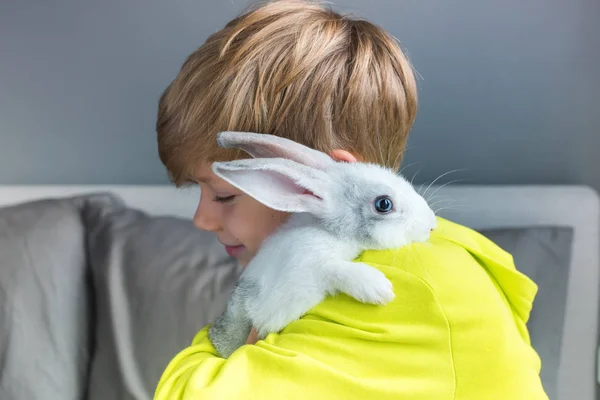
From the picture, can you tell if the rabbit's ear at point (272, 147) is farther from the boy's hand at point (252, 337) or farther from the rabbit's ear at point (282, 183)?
the boy's hand at point (252, 337)

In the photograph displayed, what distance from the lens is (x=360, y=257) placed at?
75 centimetres

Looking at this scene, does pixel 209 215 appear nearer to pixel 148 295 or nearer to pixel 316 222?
pixel 316 222

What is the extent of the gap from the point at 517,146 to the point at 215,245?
2.58 ft

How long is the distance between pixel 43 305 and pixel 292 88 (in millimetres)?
932

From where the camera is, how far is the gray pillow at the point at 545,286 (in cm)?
137

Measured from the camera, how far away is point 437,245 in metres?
0.77

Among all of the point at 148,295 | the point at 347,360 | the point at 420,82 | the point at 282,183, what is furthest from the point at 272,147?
the point at 420,82

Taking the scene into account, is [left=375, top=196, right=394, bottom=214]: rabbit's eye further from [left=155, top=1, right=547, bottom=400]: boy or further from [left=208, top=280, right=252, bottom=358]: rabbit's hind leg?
[left=208, top=280, right=252, bottom=358]: rabbit's hind leg

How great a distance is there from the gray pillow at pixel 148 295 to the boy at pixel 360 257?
1.50 feet

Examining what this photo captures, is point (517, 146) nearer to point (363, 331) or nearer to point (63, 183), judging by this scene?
point (363, 331)

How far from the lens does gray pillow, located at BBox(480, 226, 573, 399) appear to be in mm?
1367

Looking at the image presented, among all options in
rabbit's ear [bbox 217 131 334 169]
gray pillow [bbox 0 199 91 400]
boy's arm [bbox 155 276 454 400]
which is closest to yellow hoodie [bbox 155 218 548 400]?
boy's arm [bbox 155 276 454 400]

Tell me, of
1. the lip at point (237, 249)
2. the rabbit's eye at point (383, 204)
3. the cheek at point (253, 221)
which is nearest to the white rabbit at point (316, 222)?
the rabbit's eye at point (383, 204)

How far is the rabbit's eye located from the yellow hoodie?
50 millimetres
